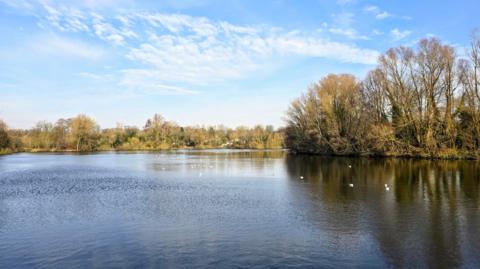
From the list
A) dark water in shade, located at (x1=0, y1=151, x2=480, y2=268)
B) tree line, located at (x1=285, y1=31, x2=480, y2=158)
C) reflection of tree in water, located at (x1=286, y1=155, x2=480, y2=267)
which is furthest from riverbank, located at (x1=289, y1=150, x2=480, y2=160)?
dark water in shade, located at (x1=0, y1=151, x2=480, y2=268)

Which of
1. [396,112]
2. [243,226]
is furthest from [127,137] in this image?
[243,226]

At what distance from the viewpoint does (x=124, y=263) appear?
9.94 m

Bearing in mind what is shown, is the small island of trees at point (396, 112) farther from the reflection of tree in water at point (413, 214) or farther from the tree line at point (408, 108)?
the reflection of tree in water at point (413, 214)

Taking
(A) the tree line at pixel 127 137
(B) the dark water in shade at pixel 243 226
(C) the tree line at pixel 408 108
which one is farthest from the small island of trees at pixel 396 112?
(B) the dark water in shade at pixel 243 226

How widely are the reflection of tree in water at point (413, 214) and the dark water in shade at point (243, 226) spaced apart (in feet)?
0.14

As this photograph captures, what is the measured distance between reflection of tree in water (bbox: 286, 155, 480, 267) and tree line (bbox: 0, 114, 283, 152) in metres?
83.4

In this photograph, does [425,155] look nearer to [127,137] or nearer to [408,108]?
[408,108]

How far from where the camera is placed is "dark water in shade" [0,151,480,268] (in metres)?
10.2

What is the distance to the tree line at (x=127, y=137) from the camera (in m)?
98.5

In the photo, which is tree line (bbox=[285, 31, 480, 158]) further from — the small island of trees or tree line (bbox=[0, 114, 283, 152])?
tree line (bbox=[0, 114, 283, 152])

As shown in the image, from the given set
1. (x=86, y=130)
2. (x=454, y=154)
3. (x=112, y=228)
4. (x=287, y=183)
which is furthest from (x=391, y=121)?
(x=86, y=130)

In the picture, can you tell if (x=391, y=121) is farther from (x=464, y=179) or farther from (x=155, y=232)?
(x=155, y=232)

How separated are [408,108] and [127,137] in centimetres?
9213

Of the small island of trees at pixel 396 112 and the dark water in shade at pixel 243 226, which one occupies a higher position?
the small island of trees at pixel 396 112
